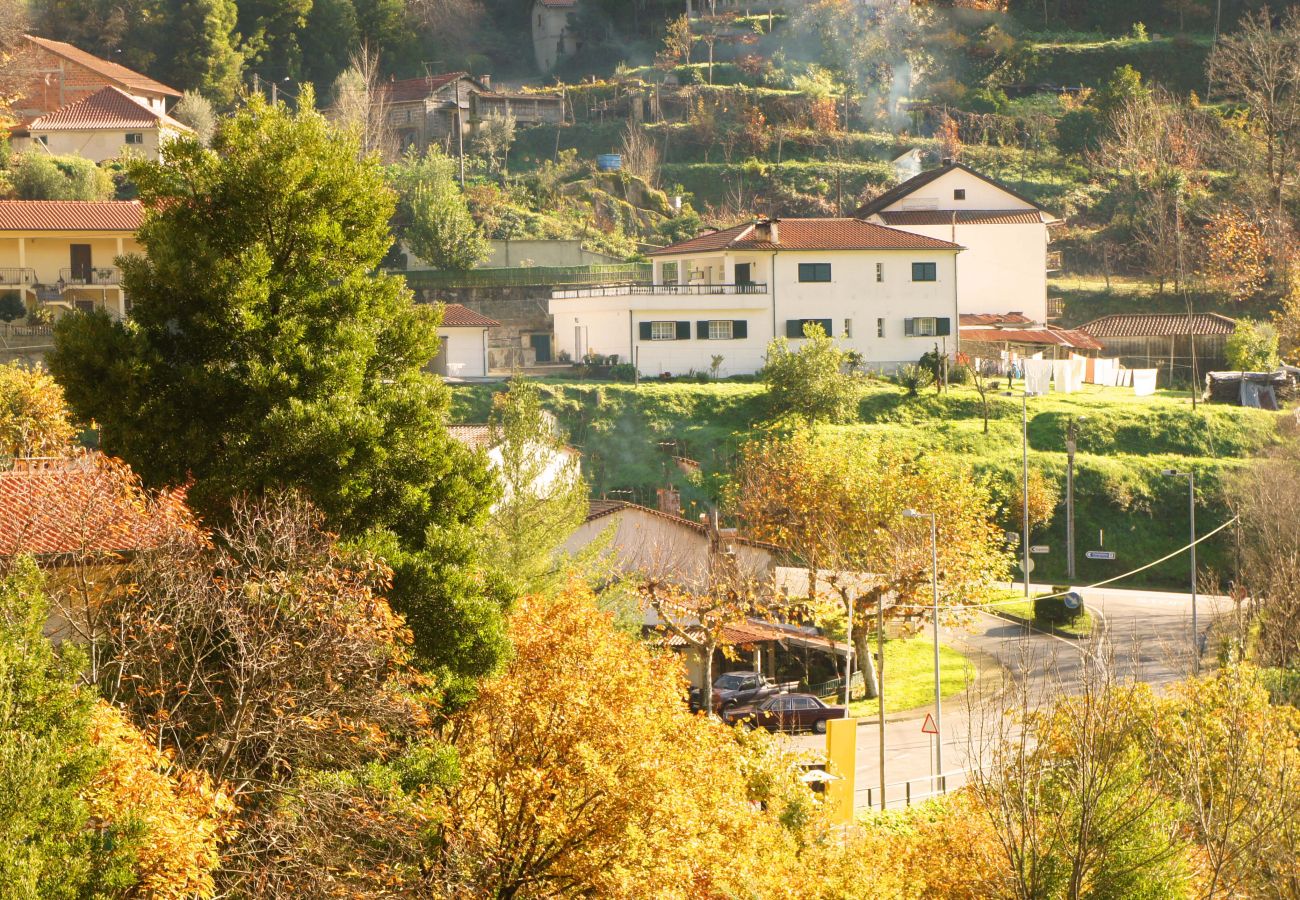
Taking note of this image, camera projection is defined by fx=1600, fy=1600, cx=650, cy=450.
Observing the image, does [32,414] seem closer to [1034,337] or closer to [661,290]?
[661,290]

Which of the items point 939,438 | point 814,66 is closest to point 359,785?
point 939,438

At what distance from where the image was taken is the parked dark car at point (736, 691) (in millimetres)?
35344

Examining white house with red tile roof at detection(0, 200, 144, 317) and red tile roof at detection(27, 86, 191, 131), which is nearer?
white house with red tile roof at detection(0, 200, 144, 317)

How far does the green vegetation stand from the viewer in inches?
1515

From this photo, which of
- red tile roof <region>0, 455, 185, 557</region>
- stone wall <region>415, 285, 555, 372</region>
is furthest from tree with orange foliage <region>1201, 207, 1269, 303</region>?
red tile roof <region>0, 455, 185, 557</region>

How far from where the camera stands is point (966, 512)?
134 ft

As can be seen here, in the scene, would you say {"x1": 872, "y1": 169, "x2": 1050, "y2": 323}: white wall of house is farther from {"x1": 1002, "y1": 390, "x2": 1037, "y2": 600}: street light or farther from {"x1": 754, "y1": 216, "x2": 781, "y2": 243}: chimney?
{"x1": 1002, "y1": 390, "x2": 1037, "y2": 600}: street light

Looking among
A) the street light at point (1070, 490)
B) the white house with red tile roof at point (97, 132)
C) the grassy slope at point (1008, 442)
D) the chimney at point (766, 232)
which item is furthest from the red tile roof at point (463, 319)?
the street light at point (1070, 490)

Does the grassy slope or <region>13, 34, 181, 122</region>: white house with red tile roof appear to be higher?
<region>13, 34, 181, 122</region>: white house with red tile roof

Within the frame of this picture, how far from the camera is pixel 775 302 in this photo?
61.5m

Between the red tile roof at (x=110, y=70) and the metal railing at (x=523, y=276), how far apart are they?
19061mm

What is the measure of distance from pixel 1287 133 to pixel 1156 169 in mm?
7432

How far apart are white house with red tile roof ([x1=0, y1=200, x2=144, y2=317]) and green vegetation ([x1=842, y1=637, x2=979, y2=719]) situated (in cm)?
2928

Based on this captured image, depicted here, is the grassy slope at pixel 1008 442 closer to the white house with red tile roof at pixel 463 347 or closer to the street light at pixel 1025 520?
the street light at pixel 1025 520
